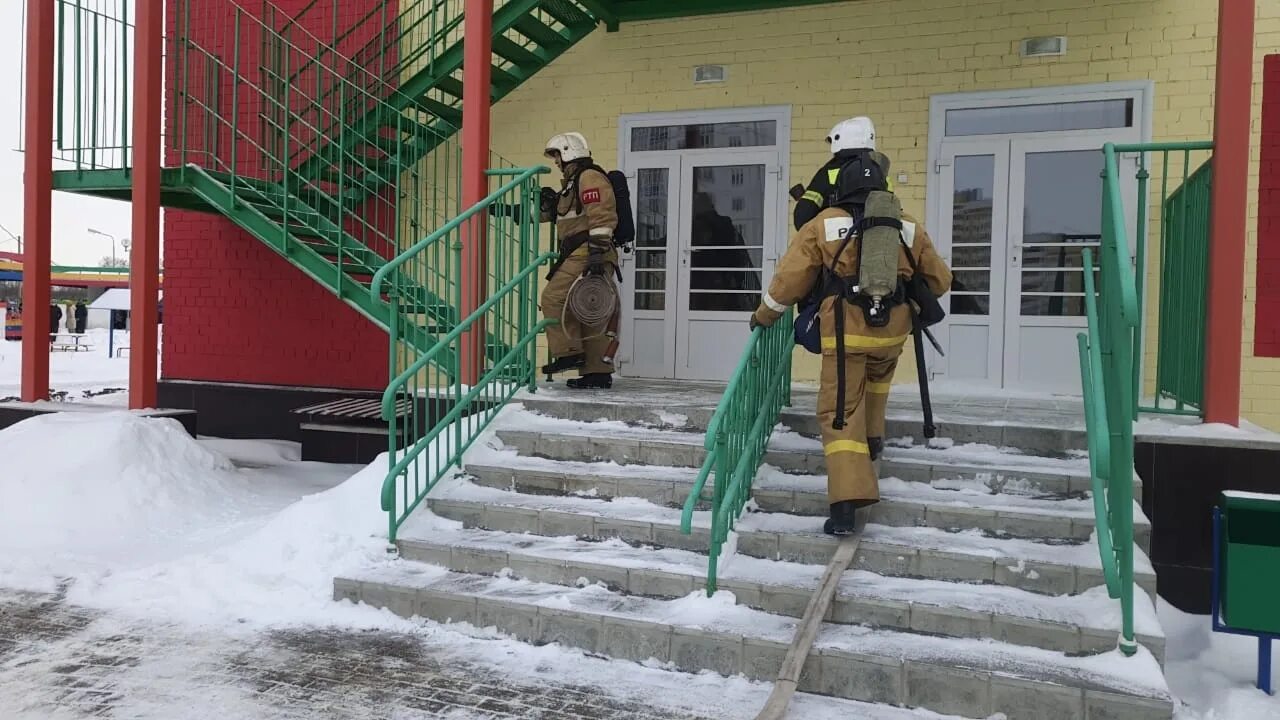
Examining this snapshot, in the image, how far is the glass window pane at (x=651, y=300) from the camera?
8.41 meters

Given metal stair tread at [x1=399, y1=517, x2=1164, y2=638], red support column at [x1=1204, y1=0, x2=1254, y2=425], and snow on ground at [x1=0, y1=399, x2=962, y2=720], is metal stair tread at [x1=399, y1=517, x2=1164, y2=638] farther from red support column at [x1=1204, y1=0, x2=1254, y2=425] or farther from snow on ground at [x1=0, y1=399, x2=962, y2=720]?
red support column at [x1=1204, y1=0, x2=1254, y2=425]

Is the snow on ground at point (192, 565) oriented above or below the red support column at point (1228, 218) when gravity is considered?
below

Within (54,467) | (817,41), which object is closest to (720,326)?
(817,41)

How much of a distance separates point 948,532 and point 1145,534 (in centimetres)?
82

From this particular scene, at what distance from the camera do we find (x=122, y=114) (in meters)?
7.89

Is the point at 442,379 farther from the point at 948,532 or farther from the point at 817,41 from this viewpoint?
the point at 948,532

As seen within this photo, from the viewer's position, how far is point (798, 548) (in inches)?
168

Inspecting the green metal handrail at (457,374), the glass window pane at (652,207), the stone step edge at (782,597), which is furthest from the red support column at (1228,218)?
the glass window pane at (652,207)

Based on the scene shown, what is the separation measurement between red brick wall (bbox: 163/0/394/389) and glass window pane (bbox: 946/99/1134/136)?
551 centimetres

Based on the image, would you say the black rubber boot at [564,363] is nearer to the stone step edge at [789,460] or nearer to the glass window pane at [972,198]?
the stone step edge at [789,460]

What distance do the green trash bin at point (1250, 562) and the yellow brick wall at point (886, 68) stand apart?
3371 mm

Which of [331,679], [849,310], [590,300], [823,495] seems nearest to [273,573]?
[331,679]

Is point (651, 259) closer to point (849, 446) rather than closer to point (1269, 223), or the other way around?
point (849, 446)

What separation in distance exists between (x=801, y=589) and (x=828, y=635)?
28 centimetres
